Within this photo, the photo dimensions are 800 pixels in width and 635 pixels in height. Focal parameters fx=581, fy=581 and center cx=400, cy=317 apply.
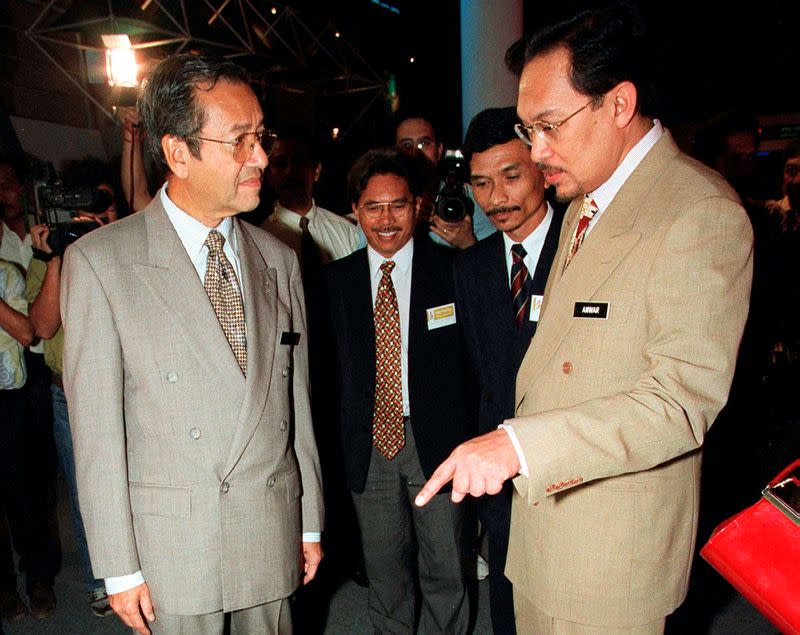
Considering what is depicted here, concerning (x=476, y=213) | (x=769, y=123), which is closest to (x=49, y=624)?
(x=476, y=213)

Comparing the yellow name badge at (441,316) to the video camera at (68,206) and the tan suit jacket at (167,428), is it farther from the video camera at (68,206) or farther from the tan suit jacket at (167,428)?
the video camera at (68,206)

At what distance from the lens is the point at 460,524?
229 cm

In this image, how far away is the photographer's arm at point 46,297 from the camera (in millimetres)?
2493

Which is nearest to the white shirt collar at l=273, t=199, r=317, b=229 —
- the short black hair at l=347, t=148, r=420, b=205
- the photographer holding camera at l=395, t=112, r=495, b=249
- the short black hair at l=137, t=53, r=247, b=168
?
the photographer holding camera at l=395, t=112, r=495, b=249

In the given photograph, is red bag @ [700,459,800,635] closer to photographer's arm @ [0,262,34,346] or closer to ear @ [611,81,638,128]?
ear @ [611,81,638,128]

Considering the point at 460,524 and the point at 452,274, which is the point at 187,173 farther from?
the point at 460,524

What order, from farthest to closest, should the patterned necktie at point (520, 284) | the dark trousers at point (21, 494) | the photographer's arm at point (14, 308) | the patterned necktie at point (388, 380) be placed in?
the dark trousers at point (21, 494) → the photographer's arm at point (14, 308) → the patterned necktie at point (388, 380) → the patterned necktie at point (520, 284)

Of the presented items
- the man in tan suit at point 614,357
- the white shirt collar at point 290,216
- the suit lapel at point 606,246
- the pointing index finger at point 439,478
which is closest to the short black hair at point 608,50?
the man in tan suit at point 614,357

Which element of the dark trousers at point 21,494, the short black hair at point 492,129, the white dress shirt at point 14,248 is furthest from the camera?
the white dress shirt at point 14,248

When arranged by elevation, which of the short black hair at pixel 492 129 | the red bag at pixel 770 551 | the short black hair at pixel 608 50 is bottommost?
the red bag at pixel 770 551

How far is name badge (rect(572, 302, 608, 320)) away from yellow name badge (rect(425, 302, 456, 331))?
3.49ft

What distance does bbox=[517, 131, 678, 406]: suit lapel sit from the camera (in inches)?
46.8

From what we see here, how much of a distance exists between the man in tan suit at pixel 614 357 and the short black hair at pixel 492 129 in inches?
28.2

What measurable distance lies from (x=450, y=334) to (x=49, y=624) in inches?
91.4
